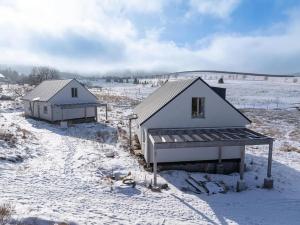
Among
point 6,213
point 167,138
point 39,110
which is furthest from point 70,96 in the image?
point 6,213

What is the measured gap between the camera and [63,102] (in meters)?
33.0

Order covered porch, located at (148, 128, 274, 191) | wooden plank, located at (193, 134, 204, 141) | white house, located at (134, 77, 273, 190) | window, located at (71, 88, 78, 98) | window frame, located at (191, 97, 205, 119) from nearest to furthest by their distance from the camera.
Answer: covered porch, located at (148, 128, 274, 191) < wooden plank, located at (193, 134, 204, 141) < white house, located at (134, 77, 273, 190) < window frame, located at (191, 97, 205, 119) < window, located at (71, 88, 78, 98)

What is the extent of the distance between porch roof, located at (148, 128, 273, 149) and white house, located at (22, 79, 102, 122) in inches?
730

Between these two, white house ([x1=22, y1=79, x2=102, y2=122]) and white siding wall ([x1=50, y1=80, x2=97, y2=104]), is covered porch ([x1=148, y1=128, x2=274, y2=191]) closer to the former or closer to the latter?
white house ([x1=22, y1=79, x2=102, y2=122])

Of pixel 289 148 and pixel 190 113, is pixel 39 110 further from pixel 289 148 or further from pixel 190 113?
pixel 289 148

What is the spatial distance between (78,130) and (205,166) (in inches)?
631

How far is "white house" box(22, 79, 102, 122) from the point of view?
106ft

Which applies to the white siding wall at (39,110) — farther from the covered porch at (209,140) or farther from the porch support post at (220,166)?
the porch support post at (220,166)

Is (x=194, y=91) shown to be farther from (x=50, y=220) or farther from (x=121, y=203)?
(x=50, y=220)

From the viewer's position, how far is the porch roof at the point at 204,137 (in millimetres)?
14539

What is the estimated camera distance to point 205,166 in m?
17.1

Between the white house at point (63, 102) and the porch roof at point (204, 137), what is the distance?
60.9 feet

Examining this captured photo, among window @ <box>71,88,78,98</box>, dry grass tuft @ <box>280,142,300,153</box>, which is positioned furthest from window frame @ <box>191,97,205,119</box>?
window @ <box>71,88,78,98</box>

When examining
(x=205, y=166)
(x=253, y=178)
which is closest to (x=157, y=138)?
(x=205, y=166)
